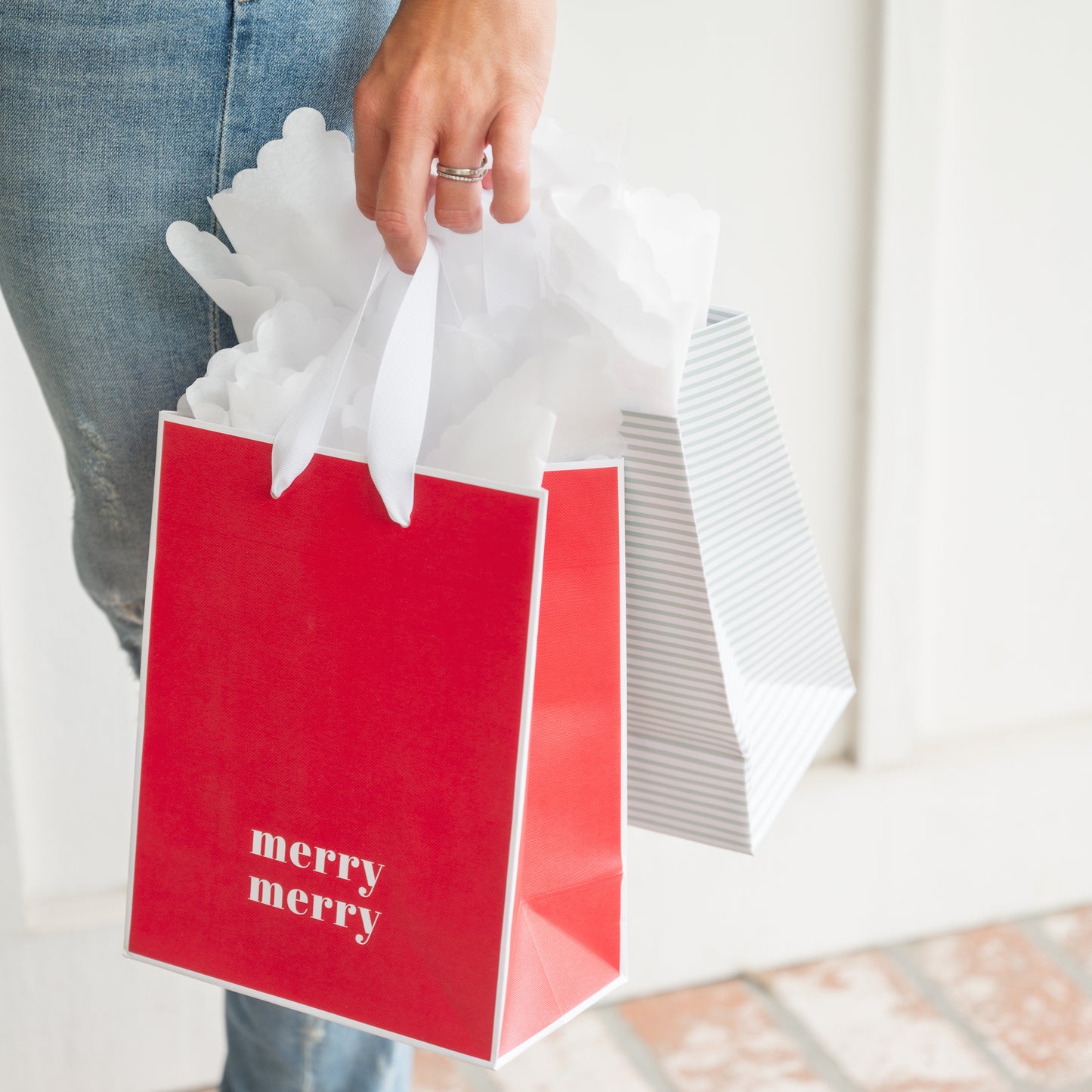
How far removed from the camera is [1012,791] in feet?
4.14

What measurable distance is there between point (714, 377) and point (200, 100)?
25 centimetres

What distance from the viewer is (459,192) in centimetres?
46

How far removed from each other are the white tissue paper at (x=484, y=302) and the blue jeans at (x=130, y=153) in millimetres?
40

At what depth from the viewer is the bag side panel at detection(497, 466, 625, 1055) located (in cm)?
47

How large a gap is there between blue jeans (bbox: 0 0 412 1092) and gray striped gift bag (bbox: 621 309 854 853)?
0.21m

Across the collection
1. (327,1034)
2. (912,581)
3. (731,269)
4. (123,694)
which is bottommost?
(327,1034)

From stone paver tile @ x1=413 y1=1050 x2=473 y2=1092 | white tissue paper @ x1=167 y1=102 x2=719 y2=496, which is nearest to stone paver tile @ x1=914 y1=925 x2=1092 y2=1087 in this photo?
stone paver tile @ x1=413 y1=1050 x2=473 y2=1092

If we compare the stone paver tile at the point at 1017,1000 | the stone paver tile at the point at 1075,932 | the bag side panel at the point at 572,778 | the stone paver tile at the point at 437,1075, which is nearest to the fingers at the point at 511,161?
the bag side panel at the point at 572,778

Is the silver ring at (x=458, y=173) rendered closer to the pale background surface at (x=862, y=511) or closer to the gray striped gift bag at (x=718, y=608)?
the gray striped gift bag at (x=718, y=608)

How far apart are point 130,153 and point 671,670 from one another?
13.0 inches

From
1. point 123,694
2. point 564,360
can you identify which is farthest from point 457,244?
point 123,694

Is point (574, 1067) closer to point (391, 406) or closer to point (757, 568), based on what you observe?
point (757, 568)

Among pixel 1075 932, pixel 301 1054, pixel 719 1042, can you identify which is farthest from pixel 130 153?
pixel 1075 932

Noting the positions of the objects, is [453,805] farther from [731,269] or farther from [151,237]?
[731,269]
